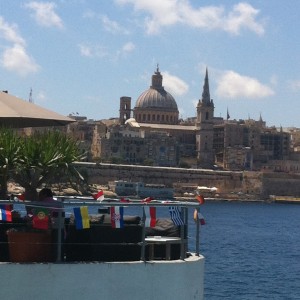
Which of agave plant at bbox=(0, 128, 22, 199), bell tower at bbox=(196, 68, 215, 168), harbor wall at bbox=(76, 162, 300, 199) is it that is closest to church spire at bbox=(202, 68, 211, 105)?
bell tower at bbox=(196, 68, 215, 168)

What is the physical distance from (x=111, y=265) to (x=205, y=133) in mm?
154138

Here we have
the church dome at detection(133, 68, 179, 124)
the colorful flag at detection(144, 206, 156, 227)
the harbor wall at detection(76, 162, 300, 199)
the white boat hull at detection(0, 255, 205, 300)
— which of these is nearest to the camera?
the white boat hull at detection(0, 255, 205, 300)

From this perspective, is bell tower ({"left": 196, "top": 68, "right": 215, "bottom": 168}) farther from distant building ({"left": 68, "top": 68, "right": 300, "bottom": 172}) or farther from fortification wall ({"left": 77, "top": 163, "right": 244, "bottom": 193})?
fortification wall ({"left": 77, "top": 163, "right": 244, "bottom": 193})

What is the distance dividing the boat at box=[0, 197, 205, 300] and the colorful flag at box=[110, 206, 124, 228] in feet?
0.06

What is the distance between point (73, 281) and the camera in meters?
5.93

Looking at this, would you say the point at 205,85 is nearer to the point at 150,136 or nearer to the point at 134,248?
the point at 150,136

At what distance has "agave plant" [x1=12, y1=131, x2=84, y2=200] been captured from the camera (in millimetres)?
7520

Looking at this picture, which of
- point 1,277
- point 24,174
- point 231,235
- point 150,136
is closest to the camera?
point 1,277

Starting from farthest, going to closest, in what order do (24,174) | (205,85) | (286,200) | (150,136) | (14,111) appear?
(205,85) → (150,136) → (286,200) → (24,174) → (14,111)

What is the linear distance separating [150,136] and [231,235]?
9386cm

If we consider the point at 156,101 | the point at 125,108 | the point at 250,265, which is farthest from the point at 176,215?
the point at 125,108

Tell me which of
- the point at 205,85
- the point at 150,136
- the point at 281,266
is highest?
the point at 205,85

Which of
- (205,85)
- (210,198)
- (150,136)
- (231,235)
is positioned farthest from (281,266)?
(205,85)

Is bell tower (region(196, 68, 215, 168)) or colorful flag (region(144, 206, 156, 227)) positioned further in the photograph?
bell tower (region(196, 68, 215, 168))
